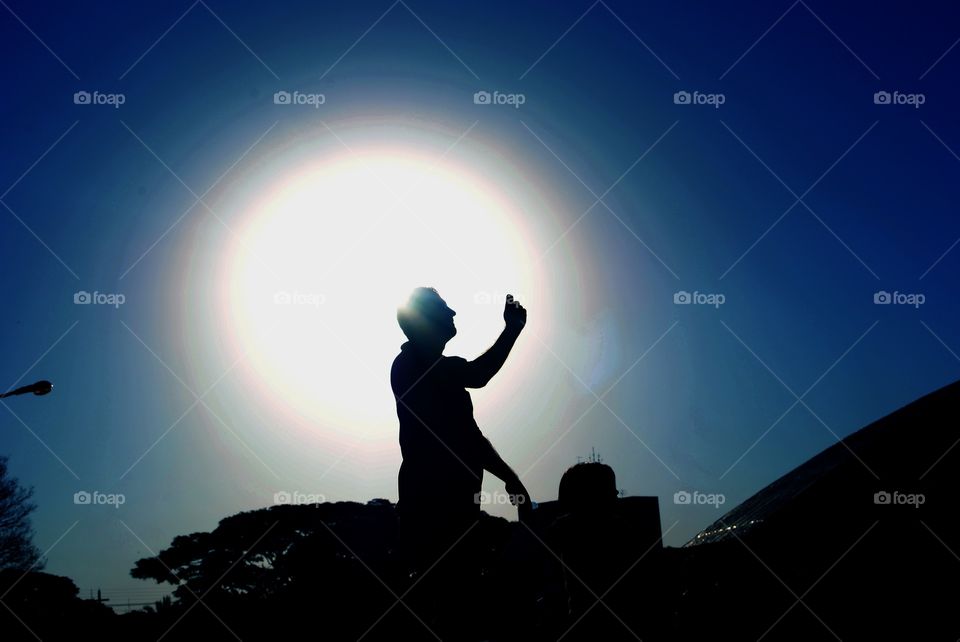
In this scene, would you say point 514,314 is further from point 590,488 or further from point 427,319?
point 590,488

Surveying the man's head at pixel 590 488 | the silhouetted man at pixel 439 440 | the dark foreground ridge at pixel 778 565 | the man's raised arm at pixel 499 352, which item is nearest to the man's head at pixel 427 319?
the silhouetted man at pixel 439 440

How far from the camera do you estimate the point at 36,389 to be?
1516cm

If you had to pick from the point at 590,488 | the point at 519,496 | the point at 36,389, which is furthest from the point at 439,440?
the point at 36,389

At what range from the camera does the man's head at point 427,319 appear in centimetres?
533

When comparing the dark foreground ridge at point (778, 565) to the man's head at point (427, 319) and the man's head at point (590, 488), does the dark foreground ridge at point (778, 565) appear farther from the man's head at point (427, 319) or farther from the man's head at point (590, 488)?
the man's head at point (427, 319)

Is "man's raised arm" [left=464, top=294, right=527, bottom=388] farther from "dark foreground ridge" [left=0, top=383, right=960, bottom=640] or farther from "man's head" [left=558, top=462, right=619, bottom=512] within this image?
"man's head" [left=558, top=462, right=619, bottom=512]

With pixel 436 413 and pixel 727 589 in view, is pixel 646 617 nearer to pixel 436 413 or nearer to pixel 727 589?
pixel 727 589

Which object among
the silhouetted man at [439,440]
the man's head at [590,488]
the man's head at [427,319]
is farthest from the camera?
the man's head at [427,319]

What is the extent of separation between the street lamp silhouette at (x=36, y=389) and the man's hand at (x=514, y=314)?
43.9ft

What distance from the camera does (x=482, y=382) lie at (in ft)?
17.2

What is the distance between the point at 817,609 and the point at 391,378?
308 cm

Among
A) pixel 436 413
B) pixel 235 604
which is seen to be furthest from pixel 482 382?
pixel 235 604

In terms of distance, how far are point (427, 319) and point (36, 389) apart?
13033 millimetres

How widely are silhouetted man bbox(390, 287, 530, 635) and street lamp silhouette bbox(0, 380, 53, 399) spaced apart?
12.7m
